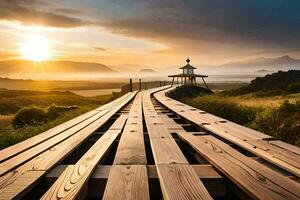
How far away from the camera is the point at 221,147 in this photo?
3.49 m

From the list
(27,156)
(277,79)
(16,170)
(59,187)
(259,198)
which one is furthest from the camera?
(277,79)

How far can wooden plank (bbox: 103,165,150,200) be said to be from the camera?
2111mm

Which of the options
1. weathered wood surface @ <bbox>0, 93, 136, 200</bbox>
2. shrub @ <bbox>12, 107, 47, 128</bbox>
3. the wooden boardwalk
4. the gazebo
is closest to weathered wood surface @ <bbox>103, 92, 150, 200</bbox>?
the wooden boardwalk

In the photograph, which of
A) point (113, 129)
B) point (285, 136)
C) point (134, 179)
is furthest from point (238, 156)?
point (285, 136)

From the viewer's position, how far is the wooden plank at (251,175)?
7.07 ft

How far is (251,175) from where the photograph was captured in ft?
8.18

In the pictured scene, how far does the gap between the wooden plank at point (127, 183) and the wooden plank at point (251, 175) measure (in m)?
0.62

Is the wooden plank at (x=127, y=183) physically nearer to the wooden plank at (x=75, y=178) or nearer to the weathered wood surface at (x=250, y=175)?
the wooden plank at (x=75, y=178)

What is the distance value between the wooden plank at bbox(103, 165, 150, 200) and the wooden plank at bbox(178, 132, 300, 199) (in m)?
0.62

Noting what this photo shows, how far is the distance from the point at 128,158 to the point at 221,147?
101 centimetres

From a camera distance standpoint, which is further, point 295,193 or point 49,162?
point 49,162

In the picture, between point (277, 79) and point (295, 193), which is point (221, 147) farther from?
point (277, 79)

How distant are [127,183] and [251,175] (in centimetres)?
90

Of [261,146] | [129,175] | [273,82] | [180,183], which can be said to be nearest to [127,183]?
[129,175]
